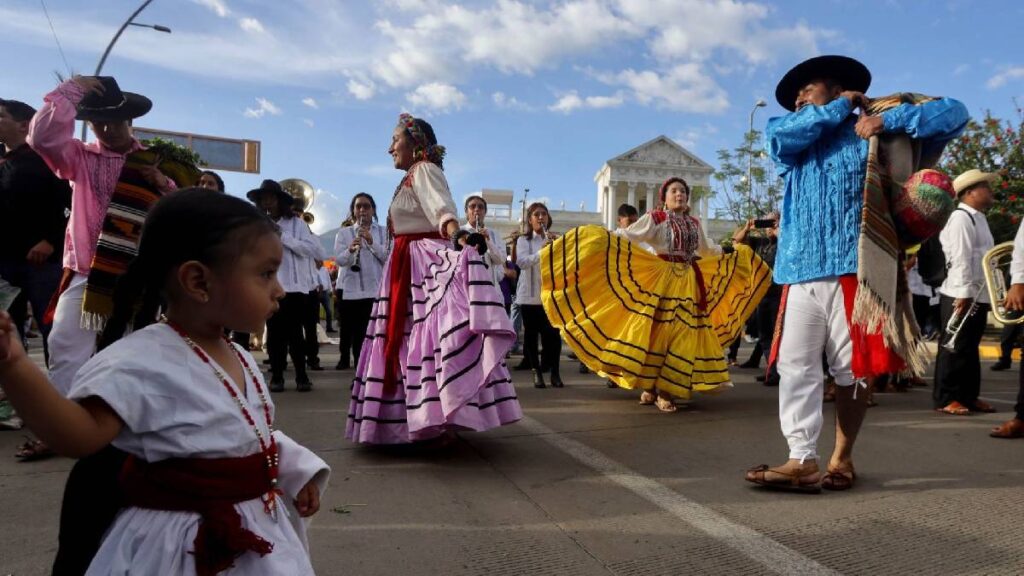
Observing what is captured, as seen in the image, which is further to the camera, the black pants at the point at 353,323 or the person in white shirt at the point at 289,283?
the black pants at the point at 353,323

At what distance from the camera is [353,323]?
28.0 feet

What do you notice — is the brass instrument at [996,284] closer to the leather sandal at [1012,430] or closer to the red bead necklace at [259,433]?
the leather sandal at [1012,430]

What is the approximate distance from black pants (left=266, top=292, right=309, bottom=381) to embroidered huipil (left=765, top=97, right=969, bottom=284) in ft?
15.3

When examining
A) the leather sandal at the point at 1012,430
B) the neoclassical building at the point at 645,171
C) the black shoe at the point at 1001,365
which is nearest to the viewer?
the leather sandal at the point at 1012,430

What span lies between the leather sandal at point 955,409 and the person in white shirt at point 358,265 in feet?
18.9

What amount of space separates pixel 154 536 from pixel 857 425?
3243 mm

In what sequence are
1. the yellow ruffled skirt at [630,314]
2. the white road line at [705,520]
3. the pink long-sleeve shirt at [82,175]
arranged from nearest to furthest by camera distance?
the white road line at [705,520]
the pink long-sleeve shirt at [82,175]
the yellow ruffled skirt at [630,314]

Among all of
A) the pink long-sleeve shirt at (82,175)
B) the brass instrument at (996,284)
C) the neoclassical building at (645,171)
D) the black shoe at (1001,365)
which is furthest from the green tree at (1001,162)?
the neoclassical building at (645,171)

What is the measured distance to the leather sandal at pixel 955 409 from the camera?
5512 millimetres

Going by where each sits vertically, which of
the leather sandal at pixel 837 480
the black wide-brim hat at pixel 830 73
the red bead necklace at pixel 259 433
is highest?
the black wide-brim hat at pixel 830 73

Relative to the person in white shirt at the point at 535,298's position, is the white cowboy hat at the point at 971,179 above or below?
above

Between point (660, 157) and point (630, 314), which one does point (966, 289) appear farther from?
point (660, 157)

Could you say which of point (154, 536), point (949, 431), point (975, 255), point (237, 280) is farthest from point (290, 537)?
point (975, 255)

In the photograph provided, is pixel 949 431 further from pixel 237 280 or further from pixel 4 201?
pixel 4 201
